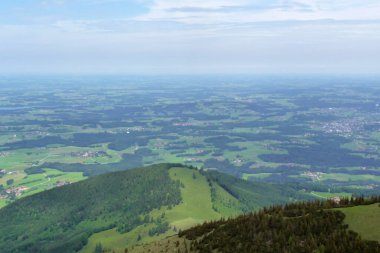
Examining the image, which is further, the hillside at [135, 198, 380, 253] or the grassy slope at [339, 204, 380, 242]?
the grassy slope at [339, 204, 380, 242]

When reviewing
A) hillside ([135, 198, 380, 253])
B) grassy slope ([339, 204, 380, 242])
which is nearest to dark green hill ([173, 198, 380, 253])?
hillside ([135, 198, 380, 253])

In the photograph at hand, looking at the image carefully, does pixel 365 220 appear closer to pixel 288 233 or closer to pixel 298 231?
pixel 298 231

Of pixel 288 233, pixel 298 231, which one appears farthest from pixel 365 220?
pixel 288 233

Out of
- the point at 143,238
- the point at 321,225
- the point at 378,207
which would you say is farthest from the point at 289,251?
the point at 143,238

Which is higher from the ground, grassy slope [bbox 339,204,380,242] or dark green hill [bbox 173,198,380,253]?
grassy slope [bbox 339,204,380,242]

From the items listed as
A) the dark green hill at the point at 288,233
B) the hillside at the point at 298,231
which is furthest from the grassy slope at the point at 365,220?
the dark green hill at the point at 288,233

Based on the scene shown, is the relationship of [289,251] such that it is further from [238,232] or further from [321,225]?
[238,232]

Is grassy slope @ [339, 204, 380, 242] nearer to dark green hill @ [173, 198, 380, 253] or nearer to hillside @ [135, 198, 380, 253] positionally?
hillside @ [135, 198, 380, 253]
